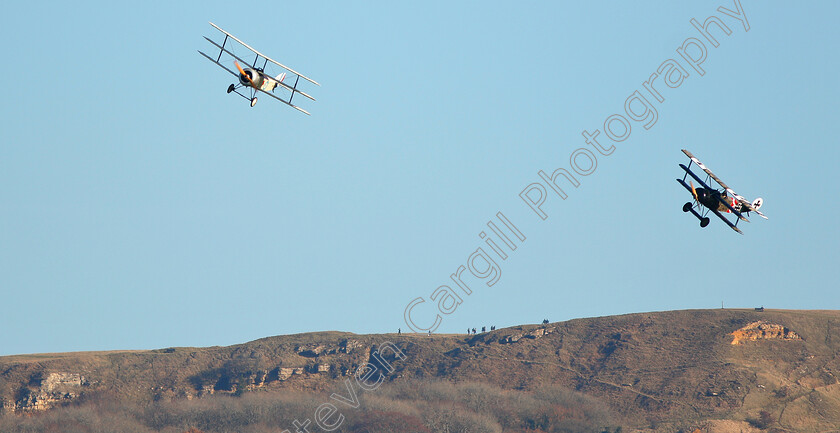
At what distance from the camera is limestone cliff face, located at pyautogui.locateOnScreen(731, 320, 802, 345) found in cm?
17012

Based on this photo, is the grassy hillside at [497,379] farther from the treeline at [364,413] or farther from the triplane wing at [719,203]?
the triplane wing at [719,203]

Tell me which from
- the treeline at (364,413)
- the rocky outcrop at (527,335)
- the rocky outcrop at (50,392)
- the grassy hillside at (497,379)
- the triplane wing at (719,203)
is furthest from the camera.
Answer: the rocky outcrop at (527,335)

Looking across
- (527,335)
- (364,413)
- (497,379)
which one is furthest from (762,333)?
(364,413)

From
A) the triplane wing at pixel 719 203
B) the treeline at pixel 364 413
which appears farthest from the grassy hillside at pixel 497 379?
the triplane wing at pixel 719 203

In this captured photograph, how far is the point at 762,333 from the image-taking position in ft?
563

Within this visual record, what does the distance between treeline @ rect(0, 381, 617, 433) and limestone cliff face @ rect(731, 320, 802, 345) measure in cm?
3141

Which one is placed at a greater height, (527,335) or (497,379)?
(527,335)

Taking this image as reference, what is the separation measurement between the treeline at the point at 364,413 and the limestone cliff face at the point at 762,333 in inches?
1237

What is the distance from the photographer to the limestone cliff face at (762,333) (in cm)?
17012

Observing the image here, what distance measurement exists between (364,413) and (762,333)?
71.8 metres

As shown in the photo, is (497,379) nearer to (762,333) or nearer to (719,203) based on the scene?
(762,333)

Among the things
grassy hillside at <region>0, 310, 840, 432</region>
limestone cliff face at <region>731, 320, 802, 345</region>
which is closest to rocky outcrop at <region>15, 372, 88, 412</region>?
grassy hillside at <region>0, 310, 840, 432</region>

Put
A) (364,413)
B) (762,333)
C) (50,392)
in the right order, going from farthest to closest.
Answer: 1. (762,333)
2. (50,392)
3. (364,413)

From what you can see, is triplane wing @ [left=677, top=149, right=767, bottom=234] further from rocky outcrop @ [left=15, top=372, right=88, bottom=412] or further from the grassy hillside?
rocky outcrop @ [left=15, top=372, right=88, bottom=412]
